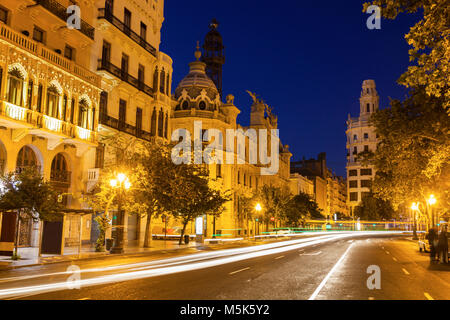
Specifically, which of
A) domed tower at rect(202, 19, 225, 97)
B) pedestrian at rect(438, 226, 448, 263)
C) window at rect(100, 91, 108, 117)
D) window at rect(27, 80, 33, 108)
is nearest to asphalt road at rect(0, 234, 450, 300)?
pedestrian at rect(438, 226, 448, 263)

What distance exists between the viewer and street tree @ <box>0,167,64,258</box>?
2023 centimetres

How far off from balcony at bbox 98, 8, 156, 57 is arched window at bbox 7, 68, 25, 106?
1123 cm

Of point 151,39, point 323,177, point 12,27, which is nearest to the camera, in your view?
point 12,27

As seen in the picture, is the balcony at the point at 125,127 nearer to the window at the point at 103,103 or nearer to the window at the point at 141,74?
the window at the point at 103,103

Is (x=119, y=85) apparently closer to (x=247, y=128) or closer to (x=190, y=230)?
(x=190, y=230)

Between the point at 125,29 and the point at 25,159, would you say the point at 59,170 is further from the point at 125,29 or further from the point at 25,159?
the point at 125,29

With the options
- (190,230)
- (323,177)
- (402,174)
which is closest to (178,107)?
(190,230)

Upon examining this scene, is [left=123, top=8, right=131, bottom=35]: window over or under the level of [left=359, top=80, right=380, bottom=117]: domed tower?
under

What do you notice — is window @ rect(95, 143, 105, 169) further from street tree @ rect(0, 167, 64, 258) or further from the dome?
the dome

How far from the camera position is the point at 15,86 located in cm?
2394

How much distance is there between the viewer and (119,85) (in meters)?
35.5

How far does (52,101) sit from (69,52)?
5.60m
